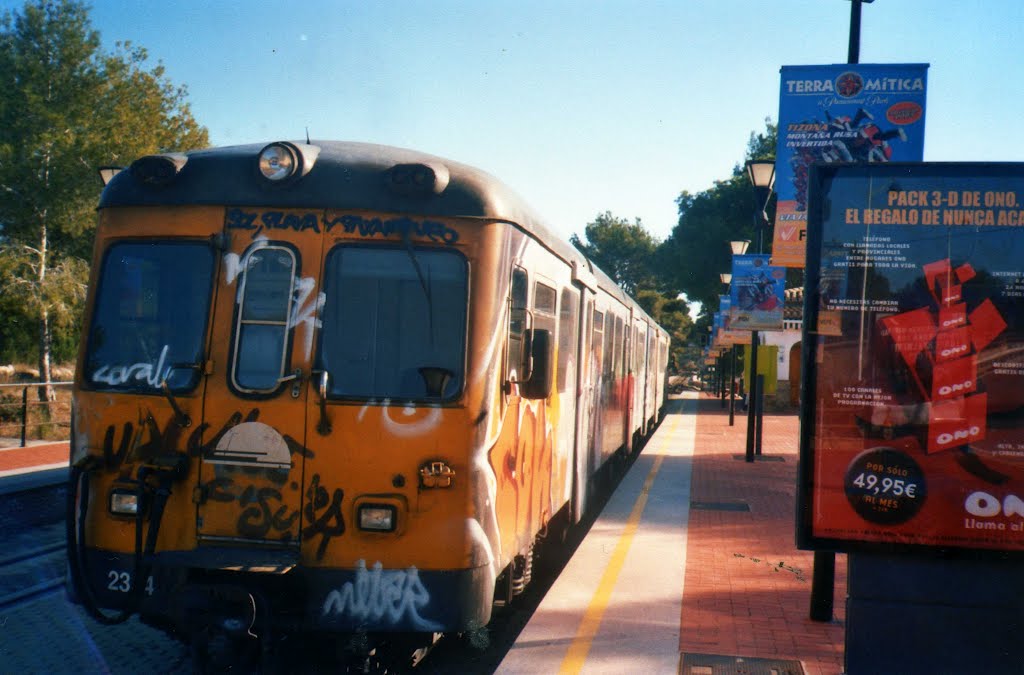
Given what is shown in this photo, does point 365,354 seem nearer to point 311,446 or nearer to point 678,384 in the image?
point 311,446

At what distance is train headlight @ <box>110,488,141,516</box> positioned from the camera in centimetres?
531

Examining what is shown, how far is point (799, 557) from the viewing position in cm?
948

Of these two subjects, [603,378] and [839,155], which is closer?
[839,155]

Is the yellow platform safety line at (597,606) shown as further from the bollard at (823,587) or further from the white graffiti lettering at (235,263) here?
the white graffiti lettering at (235,263)

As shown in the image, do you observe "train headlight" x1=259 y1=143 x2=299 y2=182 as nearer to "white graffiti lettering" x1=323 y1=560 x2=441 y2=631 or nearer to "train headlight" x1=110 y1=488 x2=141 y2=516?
"train headlight" x1=110 y1=488 x2=141 y2=516

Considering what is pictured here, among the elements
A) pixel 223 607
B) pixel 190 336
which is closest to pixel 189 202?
pixel 190 336

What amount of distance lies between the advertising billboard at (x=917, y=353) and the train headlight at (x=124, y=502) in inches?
137

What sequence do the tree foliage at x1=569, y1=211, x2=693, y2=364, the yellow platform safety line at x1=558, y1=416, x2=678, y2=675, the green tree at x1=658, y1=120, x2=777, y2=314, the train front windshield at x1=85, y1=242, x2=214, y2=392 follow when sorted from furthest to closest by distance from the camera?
the tree foliage at x1=569, y1=211, x2=693, y2=364, the green tree at x1=658, y1=120, x2=777, y2=314, the yellow platform safety line at x1=558, y1=416, x2=678, y2=675, the train front windshield at x1=85, y1=242, x2=214, y2=392

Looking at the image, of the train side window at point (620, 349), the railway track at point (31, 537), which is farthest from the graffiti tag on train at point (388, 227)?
the train side window at point (620, 349)

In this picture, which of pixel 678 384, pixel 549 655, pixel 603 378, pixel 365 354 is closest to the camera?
pixel 365 354

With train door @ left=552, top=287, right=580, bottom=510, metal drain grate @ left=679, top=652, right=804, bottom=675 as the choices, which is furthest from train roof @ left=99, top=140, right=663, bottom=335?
metal drain grate @ left=679, top=652, right=804, bottom=675

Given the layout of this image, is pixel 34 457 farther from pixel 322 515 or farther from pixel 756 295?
pixel 756 295

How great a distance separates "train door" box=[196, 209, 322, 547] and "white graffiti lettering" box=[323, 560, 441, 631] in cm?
37

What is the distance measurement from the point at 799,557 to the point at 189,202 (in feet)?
21.5
